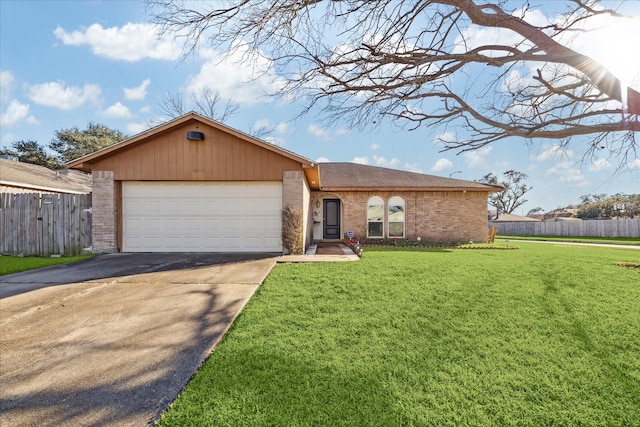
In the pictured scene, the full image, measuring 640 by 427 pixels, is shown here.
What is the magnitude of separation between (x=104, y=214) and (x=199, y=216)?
9.95ft

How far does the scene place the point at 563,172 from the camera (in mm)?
5684

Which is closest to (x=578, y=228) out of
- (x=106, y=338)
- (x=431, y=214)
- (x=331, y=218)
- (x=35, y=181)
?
(x=431, y=214)

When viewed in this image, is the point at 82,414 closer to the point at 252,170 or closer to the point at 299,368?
the point at 299,368

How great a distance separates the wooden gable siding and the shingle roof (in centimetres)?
546

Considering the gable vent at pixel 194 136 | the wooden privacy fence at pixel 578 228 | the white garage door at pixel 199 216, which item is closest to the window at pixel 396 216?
the white garage door at pixel 199 216

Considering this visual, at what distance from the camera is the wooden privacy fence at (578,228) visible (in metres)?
23.7

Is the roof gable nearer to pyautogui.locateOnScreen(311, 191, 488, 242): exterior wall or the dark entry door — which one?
pyautogui.locateOnScreen(311, 191, 488, 242): exterior wall

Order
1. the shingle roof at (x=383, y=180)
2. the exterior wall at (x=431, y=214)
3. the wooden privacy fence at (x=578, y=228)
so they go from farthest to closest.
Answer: the wooden privacy fence at (x=578, y=228), the exterior wall at (x=431, y=214), the shingle roof at (x=383, y=180)

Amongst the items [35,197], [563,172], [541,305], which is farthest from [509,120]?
[35,197]

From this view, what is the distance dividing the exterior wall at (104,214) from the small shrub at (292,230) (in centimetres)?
559

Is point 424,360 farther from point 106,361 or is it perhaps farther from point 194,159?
point 194,159

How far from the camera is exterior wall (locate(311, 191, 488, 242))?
15156mm

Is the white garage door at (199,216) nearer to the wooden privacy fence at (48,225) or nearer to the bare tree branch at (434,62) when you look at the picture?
the wooden privacy fence at (48,225)

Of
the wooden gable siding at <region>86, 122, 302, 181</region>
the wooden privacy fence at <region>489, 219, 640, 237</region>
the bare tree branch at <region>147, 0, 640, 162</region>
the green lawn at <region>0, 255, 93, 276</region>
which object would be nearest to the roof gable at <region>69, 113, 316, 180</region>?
the wooden gable siding at <region>86, 122, 302, 181</region>
